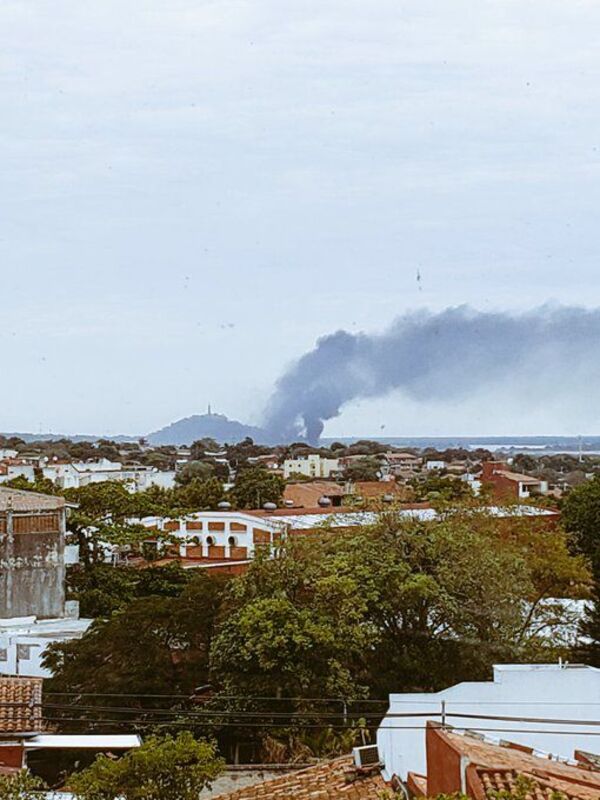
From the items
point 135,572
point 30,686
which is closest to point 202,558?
point 135,572

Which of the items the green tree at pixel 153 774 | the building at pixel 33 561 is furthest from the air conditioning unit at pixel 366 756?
the building at pixel 33 561

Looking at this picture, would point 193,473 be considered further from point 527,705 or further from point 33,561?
point 527,705

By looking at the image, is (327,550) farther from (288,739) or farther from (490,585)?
(288,739)

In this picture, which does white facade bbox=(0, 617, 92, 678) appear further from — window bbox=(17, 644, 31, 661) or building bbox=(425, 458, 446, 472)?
building bbox=(425, 458, 446, 472)

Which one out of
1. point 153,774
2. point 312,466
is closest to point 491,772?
point 153,774

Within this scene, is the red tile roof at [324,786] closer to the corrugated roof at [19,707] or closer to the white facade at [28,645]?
the corrugated roof at [19,707]

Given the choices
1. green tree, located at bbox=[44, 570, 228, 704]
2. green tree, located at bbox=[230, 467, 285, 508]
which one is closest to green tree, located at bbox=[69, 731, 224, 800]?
green tree, located at bbox=[44, 570, 228, 704]

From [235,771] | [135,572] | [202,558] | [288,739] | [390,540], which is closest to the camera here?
[235,771]
